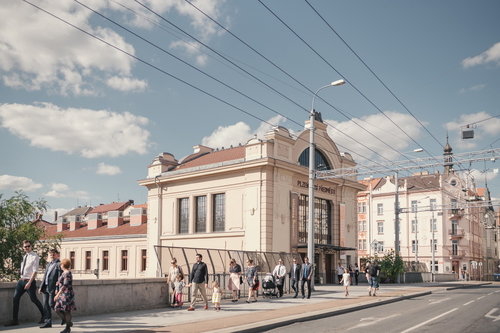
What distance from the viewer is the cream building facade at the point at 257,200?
33.5 m

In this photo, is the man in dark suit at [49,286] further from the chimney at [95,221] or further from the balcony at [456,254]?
the balcony at [456,254]

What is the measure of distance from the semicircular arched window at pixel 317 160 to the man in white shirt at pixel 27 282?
2649 cm

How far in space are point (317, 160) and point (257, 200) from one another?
7.98 meters

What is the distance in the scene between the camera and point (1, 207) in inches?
730

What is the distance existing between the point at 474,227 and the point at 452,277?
1048 inches

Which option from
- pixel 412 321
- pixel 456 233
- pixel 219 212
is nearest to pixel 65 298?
pixel 412 321

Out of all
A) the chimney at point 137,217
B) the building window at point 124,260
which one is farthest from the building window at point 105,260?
the chimney at point 137,217

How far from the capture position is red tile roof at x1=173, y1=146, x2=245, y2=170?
3872cm

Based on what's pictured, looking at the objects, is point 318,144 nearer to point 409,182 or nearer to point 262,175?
point 262,175

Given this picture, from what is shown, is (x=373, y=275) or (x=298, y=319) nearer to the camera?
(x=298, y=319)

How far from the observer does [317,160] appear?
128 feet

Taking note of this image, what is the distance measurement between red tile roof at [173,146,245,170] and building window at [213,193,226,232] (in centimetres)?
330

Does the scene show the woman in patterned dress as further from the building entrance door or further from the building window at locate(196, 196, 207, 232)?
the building entrance door

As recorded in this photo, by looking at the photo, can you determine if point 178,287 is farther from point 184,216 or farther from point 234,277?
point 184,216
